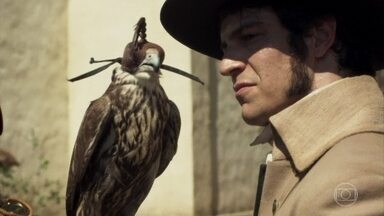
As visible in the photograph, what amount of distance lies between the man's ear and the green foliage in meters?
6.96

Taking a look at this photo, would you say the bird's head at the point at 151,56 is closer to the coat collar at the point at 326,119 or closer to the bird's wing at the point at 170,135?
the bird's wing at the point at 170,135

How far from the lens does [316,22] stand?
226 centimetres

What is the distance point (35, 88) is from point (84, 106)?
50 cm

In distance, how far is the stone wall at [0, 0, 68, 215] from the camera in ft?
30.0

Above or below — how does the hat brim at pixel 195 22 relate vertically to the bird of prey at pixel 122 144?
above

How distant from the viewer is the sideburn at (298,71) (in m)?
2.20

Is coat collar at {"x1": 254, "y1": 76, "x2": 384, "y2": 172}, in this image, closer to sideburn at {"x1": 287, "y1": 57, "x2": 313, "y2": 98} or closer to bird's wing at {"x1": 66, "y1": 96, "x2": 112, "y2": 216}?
sideburn at {"x1": 287, "y1": 57, "x2": 313, "y2": 98}

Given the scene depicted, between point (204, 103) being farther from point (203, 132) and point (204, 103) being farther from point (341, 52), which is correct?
point (341, 52)

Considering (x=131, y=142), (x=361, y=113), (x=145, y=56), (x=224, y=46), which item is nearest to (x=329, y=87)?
(x=361, y=113)

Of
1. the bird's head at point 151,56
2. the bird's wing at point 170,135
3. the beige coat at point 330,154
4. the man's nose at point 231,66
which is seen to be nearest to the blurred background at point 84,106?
the bird's wing at point 170,135

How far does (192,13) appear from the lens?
2605 mm

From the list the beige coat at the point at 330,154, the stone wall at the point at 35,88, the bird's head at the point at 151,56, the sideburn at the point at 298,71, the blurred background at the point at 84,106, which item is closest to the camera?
the beige coat at the point at 330,154

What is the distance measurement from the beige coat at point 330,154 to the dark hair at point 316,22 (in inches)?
3.1

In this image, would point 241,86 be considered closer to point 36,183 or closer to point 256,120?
point 256,120
